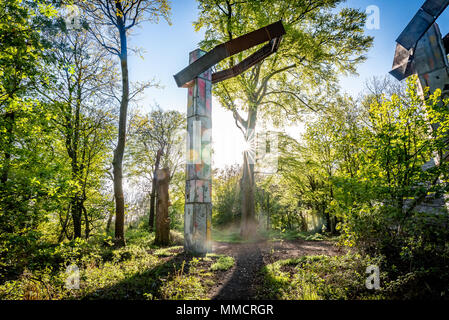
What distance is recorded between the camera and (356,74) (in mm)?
12203

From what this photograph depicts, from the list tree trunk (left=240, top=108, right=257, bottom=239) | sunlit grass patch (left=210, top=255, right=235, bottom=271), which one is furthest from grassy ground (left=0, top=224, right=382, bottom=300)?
tree trunk (left=240, top=108, right=257, bottom=239)

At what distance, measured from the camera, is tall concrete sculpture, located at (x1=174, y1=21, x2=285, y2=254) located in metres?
6.85

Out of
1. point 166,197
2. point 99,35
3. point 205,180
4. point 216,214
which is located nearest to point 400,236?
point 205,180

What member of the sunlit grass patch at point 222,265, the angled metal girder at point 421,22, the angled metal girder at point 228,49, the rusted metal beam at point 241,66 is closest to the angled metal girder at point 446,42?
the angled metal girder at point 421,22

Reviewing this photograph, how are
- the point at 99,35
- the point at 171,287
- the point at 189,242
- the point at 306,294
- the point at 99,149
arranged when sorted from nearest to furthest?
1. the point at 306,294
2. the point at 171,287
3. the point at 189,242
4. the point at 99,35
5. the point at 99,149

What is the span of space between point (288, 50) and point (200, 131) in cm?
852

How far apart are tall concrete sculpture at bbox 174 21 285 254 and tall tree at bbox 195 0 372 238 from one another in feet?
12.3

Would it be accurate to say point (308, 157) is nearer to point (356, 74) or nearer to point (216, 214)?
point (356, 74)

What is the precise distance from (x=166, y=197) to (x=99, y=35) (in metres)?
7.75

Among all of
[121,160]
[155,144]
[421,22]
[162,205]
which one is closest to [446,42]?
[421,22]

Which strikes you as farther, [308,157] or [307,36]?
[308,157]

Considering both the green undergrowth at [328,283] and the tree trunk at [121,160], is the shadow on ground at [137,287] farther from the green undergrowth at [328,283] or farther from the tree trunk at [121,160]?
the tree trunk at [121,160]

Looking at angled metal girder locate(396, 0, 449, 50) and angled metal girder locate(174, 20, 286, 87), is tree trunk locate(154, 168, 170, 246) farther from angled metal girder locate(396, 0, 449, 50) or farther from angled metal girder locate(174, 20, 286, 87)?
angled metal girder locate(396, 0, 449, 50)

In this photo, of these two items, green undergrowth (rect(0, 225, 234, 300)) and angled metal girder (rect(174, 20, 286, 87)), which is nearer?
green undergrowth (rect(0, 225, 234, 300))
